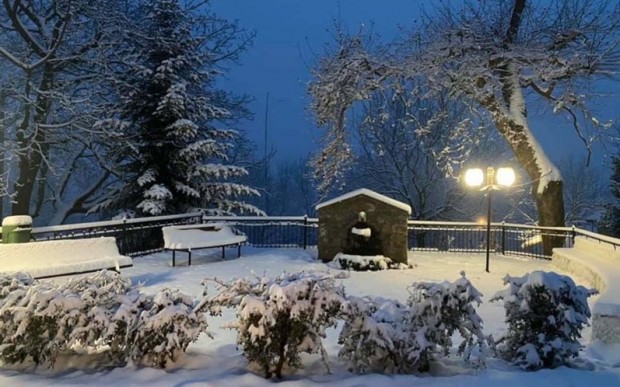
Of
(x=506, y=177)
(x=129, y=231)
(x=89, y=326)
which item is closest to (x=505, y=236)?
(x=506, y=177)

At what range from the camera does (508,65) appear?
38.6ft

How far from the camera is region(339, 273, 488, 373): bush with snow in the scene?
3779 millimetres

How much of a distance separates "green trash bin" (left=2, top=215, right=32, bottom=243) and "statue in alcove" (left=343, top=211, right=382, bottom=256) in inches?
245

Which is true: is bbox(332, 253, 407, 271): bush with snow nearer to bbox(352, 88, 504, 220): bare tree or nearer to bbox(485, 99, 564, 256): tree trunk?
bbox(485, 99, 564, 256): tree trunk

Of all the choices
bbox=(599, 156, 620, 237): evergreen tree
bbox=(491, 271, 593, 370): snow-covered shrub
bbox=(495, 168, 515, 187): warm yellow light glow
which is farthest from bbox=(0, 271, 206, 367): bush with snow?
bbox=(599, 156, 620, 237): evergreen tree

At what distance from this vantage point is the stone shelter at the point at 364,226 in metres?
10.6

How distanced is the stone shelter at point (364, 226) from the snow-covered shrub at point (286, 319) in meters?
6.65

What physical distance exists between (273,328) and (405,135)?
18607 millimetres

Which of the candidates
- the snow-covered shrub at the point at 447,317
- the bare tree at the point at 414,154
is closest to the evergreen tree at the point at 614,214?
the bare tree at the point at 414,154

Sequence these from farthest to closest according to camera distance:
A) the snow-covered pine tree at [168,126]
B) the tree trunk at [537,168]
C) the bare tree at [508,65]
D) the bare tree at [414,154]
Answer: the bare tree at [414,154]
the snow-covered pine tree at [168,126]
the tree trunk at [537,168]
the bare tree at [508,65]

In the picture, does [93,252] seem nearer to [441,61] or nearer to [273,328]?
[273,328]

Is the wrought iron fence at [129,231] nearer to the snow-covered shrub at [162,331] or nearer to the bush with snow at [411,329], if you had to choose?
the snow-covered shrub at [162,331]

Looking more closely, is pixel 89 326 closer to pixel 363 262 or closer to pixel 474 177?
pixel 363 262

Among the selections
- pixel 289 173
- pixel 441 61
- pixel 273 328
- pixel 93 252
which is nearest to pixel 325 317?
pixel 273 328
